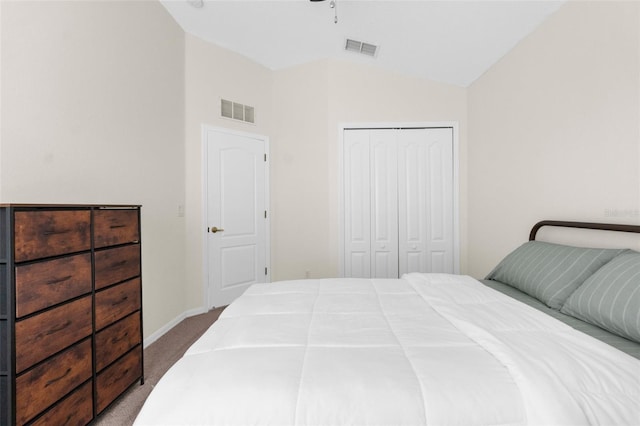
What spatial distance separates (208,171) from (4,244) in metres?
2.25

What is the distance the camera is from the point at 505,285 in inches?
77.3

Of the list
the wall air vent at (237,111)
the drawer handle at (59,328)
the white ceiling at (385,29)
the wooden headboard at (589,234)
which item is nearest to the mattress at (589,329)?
the wooden headboard at (589,234)

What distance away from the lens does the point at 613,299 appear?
4.04 feet

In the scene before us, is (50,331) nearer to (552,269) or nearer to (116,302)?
(116,302)

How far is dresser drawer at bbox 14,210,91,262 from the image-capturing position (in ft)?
3.85

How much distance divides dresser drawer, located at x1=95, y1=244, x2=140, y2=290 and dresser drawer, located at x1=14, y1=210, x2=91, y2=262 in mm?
137

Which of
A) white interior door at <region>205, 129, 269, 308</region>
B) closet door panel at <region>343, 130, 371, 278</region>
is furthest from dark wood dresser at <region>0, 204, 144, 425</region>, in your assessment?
closet door panel at <region>343, 130, 371, 278</region>

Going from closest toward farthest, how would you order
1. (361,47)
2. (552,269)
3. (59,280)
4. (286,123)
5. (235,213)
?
(59,280)
(552,269)
(361,47)
(235,213)
(286,123)

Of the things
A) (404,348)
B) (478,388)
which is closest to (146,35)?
(404,348)

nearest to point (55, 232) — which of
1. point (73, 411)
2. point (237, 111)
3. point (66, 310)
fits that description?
point (66, 310)

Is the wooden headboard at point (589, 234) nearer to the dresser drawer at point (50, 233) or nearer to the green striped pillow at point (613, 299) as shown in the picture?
the green striped pillow at point (613, 299)

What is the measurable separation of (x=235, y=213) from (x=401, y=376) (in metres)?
2.94

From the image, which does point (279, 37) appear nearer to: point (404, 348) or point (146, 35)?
point (146, 35)

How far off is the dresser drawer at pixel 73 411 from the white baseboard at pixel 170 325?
1020 mm
